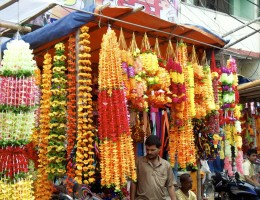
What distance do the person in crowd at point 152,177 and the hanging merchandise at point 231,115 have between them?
2.00 meters

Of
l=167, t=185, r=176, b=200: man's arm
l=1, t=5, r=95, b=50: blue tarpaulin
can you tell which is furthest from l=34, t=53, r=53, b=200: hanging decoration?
l=167, t=185, r=176, b=200: man's arm

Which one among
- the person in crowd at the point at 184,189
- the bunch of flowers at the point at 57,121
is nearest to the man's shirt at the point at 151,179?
the person in crowd at the point at 184,189

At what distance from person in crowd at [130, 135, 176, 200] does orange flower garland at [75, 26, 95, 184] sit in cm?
68

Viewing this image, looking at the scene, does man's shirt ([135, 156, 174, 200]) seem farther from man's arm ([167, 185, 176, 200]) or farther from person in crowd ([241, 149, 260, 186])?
person in crowd ([241, 149, 260, 186])

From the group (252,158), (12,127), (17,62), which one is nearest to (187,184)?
(12,127)

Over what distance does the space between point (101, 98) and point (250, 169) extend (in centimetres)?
479

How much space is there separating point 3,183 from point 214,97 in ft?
12.2

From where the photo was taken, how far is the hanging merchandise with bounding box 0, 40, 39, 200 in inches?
157

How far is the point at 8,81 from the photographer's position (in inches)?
159

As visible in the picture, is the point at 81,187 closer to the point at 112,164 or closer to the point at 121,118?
the point at 112,164

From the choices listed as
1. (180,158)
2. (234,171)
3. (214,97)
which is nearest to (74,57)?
(180,158)

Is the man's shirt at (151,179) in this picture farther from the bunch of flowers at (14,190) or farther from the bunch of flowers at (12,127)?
the bunch of flowers at (12,127)

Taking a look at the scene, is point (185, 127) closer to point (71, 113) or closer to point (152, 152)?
point (152, 152)

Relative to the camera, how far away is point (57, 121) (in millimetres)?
5250
